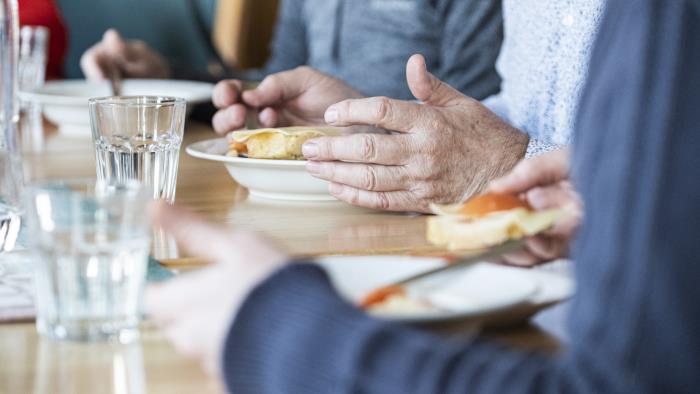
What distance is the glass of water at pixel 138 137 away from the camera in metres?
1.03

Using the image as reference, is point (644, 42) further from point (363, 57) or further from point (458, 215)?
point (363, 57)

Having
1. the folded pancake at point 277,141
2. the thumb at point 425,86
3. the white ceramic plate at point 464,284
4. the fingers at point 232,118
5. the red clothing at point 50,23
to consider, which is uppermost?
the thumb at point 425,86

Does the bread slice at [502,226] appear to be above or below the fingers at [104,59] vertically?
above

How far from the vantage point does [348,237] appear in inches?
37.5

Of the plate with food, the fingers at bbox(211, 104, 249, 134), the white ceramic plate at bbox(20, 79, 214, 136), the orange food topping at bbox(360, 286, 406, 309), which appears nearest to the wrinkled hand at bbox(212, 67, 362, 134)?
the fingers at bbox(211, 104, 249, 134)

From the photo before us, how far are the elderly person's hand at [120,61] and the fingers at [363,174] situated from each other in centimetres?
99

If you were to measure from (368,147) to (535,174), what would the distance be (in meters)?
0.34

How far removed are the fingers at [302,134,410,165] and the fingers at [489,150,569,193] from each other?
1.05ft

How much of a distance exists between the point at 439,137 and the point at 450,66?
0.99 m

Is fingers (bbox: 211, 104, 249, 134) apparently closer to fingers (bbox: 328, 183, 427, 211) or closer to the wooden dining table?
the wooden dining table

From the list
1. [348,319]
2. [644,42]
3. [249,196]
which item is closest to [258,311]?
[348,319]

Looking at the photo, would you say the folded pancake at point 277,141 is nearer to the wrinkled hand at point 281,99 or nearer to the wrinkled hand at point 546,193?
the wrinkled hand at point 281,99

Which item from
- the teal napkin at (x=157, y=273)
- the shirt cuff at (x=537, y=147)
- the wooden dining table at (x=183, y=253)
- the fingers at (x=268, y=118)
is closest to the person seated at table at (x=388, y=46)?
the wooden dining table at (x=183, y=253)

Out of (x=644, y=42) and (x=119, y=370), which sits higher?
(x=644, y=42)
